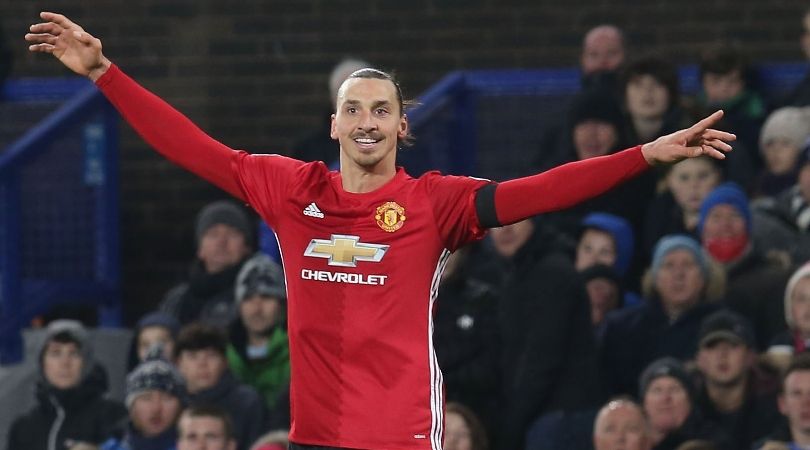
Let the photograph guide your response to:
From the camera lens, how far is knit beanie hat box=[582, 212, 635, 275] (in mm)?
9883

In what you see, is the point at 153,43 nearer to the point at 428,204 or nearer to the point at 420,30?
the point at 420,30

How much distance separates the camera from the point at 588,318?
9.15m

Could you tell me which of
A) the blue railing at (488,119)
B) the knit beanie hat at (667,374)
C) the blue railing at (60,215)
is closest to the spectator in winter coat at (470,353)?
the knit beanie hat at (667,374)

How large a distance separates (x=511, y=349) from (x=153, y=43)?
424 cm

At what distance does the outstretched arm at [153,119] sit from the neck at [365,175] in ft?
1.15

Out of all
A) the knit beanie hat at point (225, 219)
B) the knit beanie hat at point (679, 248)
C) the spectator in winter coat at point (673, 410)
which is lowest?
the spectator in winter coat at point (673, 410)

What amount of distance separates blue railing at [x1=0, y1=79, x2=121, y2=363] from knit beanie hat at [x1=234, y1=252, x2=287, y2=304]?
1466 mm

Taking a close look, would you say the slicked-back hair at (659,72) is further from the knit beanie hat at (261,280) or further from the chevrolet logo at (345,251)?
the chevrolet logo at (345,251)

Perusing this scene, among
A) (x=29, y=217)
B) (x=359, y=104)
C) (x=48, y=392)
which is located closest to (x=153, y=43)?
(x=29, y=217)

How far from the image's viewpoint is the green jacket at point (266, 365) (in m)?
9.83

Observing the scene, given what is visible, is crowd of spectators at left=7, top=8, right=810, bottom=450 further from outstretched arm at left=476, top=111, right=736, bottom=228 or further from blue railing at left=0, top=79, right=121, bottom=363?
outstretched arm at left=476, top=111, right=736, bottom=228

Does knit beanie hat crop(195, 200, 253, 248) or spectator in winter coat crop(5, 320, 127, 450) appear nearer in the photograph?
spectator in winter coat crop(5, 320, 127, 450)

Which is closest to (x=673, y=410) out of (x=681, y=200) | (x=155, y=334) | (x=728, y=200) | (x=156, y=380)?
(x=728, y=200)

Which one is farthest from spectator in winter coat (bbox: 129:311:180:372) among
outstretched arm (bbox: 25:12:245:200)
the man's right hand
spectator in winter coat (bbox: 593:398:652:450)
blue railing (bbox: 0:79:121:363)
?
the man's right hand
